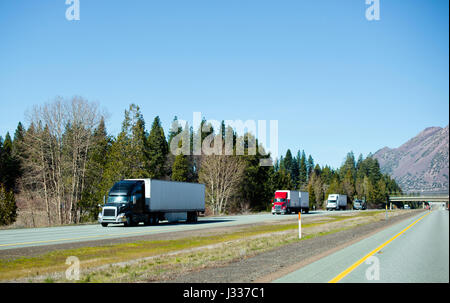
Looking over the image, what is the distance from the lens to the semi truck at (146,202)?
32.0 m

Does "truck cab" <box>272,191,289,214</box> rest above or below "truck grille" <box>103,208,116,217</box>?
below

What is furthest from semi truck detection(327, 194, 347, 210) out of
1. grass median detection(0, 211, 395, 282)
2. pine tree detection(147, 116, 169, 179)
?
grass median detection(0, 211, 395, 282)

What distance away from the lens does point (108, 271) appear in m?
11.5

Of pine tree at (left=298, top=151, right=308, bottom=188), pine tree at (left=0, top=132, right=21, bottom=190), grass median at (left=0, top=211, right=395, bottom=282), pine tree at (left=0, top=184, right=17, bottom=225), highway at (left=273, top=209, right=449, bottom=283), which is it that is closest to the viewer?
highway at (left=273, top=209, right=449, bottom=283)

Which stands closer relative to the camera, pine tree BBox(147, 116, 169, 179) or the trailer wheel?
the trailer wheel

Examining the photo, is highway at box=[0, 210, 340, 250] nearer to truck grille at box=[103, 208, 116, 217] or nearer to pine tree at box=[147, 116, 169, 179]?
truck grille at box=[103, 208, 116, 217]

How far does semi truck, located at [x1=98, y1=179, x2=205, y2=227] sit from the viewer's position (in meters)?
32.0

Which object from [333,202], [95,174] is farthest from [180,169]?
[333,202]

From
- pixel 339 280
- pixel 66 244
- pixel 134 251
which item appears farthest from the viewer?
pixel 66 244

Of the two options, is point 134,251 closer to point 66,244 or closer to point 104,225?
point 66,244

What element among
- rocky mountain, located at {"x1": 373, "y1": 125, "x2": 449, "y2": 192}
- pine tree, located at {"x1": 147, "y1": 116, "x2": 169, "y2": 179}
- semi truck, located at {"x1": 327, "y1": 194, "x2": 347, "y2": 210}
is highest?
pine tree, located at {"x1": 147, "y1": 116, "x2": 169, "y2": 179}
